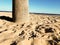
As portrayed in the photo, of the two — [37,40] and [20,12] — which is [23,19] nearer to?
[20,12]

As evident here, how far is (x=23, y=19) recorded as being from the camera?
621 centimetres

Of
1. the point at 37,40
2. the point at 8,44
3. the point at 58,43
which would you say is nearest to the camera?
the point at 58,43

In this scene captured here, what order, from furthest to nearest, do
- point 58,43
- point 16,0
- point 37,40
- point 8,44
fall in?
point 16,0 < point 8,44 < point 37,40 < point 58,43

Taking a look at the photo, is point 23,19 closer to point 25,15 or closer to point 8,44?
point 25,15

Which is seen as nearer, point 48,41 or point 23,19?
point 48,41


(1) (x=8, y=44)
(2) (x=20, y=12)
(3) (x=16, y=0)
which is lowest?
(1) (x=8, y=44)

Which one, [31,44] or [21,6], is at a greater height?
[21,6]

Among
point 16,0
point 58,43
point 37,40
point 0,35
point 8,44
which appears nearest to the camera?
point 58,43

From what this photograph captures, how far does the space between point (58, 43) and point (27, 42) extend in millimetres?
569

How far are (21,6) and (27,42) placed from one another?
11.6 ft

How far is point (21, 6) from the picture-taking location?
20.0ft

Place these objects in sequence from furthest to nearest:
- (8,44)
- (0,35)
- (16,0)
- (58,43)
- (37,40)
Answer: (16,0) → (0,35) → (8,44) → (37,40) → (58,43)

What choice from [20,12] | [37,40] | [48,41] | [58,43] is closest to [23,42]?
[37,40]

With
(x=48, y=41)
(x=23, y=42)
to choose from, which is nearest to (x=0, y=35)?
(x=23, y=42)
